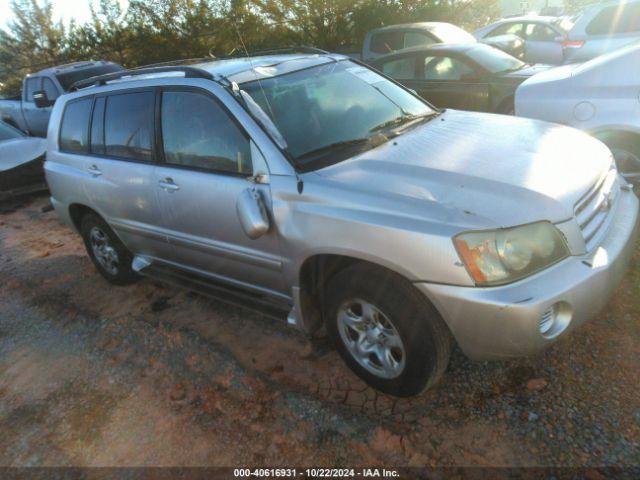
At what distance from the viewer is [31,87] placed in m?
10.8

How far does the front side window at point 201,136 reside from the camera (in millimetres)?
3035

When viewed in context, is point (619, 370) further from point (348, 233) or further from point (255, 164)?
point (255, 164)

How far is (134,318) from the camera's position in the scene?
4105 mm

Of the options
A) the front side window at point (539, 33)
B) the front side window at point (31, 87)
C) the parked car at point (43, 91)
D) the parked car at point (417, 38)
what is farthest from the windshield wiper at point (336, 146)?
the front side window at point (539, 33)

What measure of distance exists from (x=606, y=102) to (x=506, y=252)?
2.60 m

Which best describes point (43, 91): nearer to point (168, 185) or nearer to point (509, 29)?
point (168, 185)

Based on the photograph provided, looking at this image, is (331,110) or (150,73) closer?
(331,110)

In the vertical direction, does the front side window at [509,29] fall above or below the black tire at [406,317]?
below

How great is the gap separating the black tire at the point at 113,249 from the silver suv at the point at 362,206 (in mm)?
293

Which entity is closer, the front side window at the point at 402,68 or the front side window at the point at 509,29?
the front side window at the point at 402,68

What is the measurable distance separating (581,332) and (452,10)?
42.2ft

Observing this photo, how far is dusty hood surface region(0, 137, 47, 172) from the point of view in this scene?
776 cm

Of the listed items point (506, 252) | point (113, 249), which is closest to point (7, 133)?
point (113, 249)

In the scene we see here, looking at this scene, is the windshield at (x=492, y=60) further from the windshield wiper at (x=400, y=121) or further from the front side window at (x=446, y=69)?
the windshield wiper at (x=400, y=121)
